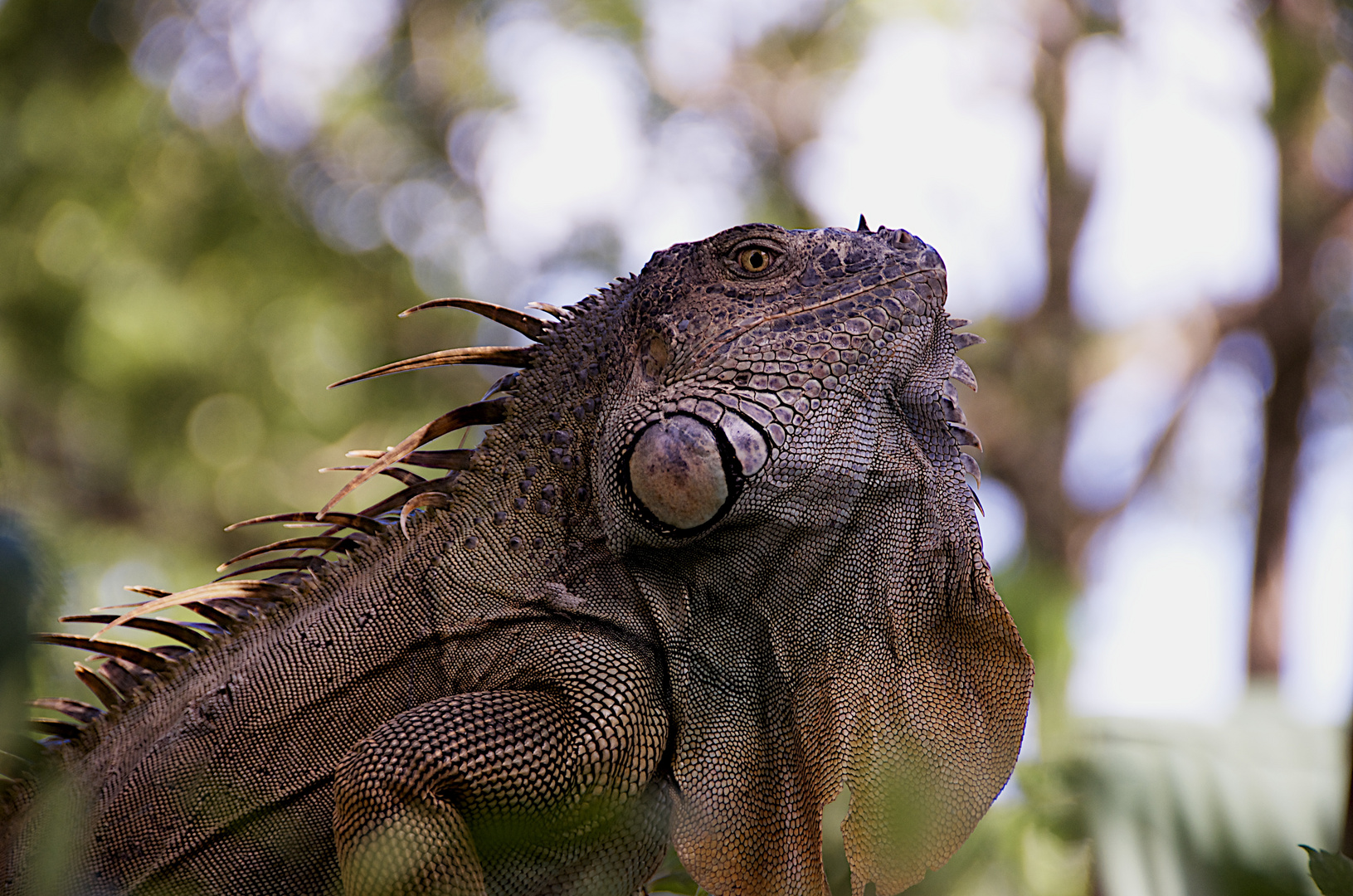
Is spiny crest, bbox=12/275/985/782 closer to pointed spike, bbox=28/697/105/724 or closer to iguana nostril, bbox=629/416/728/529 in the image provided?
pointed spike, bbox=28/697/105/724

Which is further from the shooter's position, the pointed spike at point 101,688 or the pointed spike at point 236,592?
the pointed spike at point 101,688

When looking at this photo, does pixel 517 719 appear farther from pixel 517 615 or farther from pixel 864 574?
pixel 864 574

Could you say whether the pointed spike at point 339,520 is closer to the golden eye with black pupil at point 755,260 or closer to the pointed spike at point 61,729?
the pointed spike at point 61,729

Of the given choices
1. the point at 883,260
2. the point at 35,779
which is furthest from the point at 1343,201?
the point at 35,779

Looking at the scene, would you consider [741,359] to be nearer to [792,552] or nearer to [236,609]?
[792,552]

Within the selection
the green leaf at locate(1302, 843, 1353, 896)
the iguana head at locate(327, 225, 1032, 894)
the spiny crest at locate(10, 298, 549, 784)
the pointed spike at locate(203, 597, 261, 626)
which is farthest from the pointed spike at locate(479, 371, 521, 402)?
the green leaf at locate(1302, 843, 1353, 896)

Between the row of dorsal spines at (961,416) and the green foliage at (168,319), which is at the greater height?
the green foliage at (168,319)

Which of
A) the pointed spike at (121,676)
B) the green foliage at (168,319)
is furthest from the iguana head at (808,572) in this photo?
the green foliage at (168,319)
